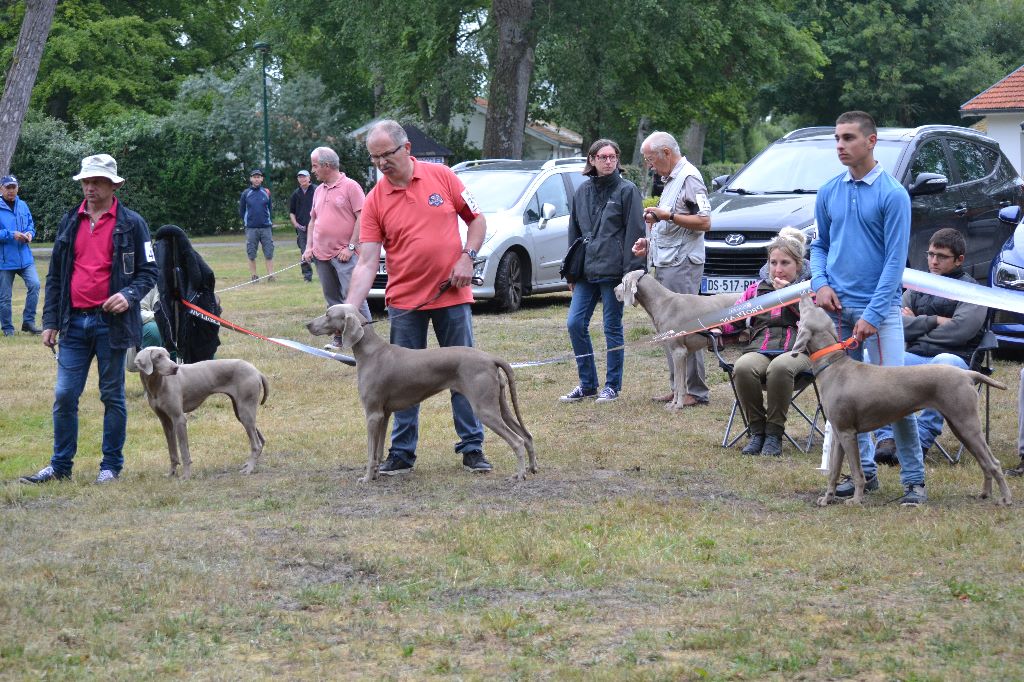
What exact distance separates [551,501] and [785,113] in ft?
162

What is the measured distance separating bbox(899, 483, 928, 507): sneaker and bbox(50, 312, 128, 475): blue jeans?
4.62 meters

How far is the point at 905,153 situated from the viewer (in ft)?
40.6

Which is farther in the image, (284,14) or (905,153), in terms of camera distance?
(284,14)

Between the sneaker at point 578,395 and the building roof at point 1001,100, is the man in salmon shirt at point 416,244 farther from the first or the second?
the building roof at point 1001,100

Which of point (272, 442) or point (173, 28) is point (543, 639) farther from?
point (173, 28)

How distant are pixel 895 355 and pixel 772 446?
66.1 inches

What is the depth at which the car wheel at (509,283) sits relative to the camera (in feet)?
50.0

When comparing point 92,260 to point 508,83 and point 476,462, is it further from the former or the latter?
point 508,83

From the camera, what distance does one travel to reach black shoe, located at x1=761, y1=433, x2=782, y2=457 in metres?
7.91

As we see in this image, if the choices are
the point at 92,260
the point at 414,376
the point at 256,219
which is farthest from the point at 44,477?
the point at 256,219

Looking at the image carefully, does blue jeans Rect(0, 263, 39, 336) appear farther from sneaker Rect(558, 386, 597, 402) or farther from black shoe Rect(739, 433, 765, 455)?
black shoe Rect(739, 433, 765, 455)

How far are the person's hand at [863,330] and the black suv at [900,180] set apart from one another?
5.04 metres

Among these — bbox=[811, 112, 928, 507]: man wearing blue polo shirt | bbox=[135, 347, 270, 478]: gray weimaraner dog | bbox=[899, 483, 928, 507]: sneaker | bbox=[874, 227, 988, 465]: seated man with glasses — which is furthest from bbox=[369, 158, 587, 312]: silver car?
bbox=[899, 483, 928, 507]: sneaker

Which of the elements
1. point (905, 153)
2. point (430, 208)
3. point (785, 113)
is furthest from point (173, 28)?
point (430, 208)
